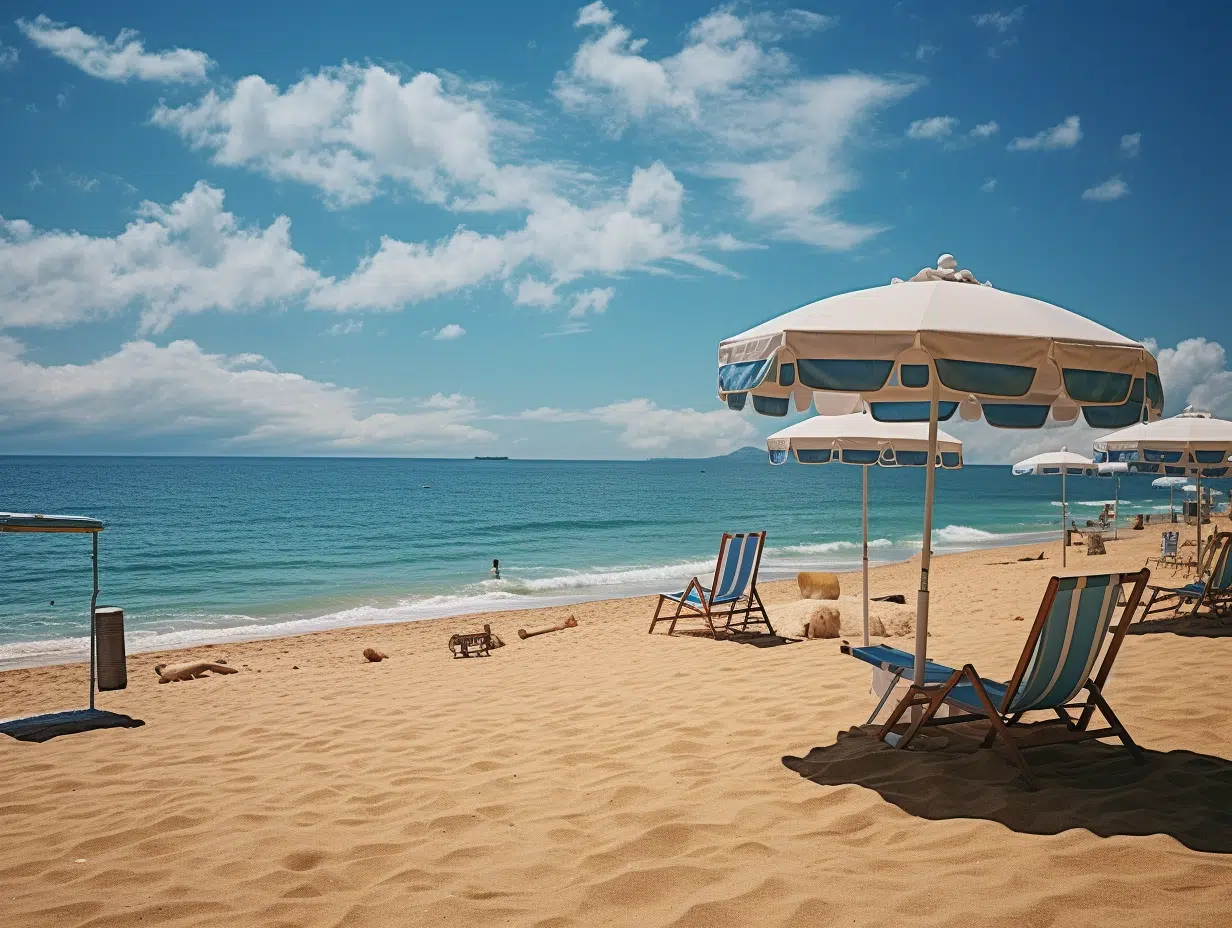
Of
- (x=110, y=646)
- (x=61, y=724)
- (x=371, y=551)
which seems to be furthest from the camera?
(x=371, y=551)

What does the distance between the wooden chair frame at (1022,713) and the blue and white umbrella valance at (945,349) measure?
0.85m

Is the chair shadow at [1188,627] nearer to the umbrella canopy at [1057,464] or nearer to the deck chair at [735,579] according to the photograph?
the deck chair at [735,579]

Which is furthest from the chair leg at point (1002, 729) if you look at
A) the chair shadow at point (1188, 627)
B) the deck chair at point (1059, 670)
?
the chair shadow at point (1188, 627)

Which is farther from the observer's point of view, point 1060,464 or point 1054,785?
point 1060,464

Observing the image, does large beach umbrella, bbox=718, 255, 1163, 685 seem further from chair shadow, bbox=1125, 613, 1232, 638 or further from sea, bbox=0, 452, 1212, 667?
sea, bbox=0, 452, 1212, 667

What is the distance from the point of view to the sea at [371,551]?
54.2ft

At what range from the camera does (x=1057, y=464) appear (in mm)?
18578

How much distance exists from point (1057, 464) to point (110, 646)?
1878cm

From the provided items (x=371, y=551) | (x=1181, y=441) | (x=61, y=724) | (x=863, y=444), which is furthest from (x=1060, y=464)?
(x=371, y=551)

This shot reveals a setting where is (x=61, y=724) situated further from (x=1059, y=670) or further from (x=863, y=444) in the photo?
(x=863, y=444)

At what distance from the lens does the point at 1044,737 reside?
144 inches

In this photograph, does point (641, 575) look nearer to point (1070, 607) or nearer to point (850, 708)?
point (850, 708)

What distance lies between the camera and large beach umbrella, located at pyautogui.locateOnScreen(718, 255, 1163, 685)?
10.9 ft

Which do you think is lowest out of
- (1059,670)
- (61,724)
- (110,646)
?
(61,724)
